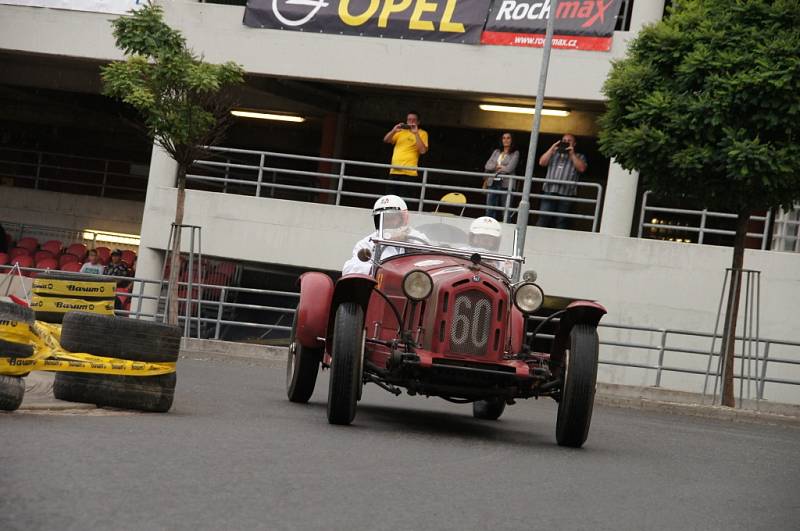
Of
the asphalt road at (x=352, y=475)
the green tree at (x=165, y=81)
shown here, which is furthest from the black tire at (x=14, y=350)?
the green tree at (x=165, y=81)

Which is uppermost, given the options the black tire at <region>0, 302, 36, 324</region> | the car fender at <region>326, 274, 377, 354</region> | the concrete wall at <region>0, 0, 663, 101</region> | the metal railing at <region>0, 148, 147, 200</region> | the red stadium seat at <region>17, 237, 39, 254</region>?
the concrete wall at <region>0, 0, 663, 101</region>

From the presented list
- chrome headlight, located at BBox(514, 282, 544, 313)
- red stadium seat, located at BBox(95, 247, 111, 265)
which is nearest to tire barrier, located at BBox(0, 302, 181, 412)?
chrome headlight, located at BBox(514, 282, 544, 313)

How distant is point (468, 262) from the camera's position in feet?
35.6

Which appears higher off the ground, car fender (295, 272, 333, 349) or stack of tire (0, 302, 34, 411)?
car fender (295, 272, 333, 349)

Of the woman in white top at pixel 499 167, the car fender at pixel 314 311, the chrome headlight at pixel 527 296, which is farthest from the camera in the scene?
the woman in white top at pixel 499 167

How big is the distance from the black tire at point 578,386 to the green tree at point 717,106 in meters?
7.10

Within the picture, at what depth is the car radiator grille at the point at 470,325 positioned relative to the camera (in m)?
9.96

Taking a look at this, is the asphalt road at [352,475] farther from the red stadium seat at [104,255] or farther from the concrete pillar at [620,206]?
the red stadium seat at [104,255]

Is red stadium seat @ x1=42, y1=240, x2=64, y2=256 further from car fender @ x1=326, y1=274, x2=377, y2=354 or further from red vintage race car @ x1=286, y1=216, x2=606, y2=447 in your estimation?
car fender @ x1=326, y1=274, x2=377, y2=354

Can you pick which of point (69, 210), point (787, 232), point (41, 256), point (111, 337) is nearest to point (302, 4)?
point (41, 256)

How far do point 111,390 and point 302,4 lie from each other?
54.4ft

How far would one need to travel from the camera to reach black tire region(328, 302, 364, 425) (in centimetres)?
955

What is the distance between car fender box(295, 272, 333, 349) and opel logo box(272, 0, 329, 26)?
571 inches

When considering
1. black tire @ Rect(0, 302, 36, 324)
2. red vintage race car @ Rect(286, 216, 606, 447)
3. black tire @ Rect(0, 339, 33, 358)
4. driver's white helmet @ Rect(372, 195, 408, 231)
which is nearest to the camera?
black tire @ Rect(0, 339, 33, 358)
